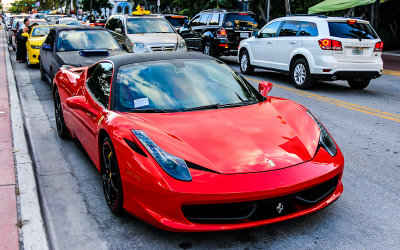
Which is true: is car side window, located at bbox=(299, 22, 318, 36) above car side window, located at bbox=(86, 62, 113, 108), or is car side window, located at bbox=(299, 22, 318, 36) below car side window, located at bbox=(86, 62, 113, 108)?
above

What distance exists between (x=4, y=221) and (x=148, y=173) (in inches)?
57.7

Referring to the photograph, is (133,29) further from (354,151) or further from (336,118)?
(354,151)

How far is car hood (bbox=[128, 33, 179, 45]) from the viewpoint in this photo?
45.7ft

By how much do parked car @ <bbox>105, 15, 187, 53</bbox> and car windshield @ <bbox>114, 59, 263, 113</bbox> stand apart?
363 inches

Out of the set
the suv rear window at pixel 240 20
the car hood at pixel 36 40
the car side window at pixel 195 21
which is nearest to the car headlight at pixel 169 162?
the car hood at pixel 36 40

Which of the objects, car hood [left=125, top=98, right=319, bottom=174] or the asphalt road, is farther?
the asphalt road

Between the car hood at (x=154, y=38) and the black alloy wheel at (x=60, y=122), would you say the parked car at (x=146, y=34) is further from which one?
the black alloy wheel at (x=60, y=122)

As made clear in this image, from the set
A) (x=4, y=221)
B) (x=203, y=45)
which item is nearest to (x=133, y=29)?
(x=203, y=45)

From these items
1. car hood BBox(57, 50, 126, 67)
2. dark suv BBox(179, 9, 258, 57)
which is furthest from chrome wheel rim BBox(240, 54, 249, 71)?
car hood BBox(57, 50, 126, 67)

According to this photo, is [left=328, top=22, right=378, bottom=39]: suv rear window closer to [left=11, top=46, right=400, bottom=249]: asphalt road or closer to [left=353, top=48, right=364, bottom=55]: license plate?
[left=353, top=48, right=364, bottom=55]: license plate

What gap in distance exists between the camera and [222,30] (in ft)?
54.1

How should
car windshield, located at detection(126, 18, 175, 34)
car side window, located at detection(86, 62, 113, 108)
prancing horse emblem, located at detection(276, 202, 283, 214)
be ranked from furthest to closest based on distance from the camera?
car windshield, located at detection(126, 18, 175, 34) < car side window, located at detection(86, 62, 113, 108) < prancing horse emblem, located at detection(276, 202, 283, 214)

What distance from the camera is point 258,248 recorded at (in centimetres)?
337

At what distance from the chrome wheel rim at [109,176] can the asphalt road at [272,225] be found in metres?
0.17
